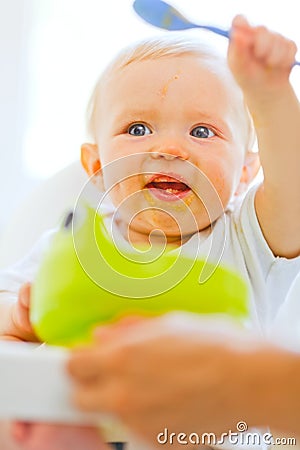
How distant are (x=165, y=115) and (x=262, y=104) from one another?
147 mm

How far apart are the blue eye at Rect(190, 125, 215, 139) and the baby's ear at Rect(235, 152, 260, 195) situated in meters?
0.11

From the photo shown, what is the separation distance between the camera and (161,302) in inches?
18.6

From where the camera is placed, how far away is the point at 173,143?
78cm

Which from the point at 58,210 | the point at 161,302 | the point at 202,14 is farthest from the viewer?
the point at 202,14

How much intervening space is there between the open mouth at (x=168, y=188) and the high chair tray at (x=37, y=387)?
1.33ft

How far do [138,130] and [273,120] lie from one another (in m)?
0.18

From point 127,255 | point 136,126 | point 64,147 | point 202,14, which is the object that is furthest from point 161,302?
point 64,147

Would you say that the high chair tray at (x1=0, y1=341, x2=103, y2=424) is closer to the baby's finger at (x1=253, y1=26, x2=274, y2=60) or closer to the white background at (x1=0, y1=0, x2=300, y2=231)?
the baby's finger at (x1=253, y1=26, x2=274, y2=60)

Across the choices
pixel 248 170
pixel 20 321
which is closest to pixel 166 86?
pixel 248 170

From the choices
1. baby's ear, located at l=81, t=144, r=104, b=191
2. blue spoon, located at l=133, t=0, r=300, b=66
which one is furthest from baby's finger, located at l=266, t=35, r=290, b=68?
baby's ear, located at l=81, t=144, r=104, b=191

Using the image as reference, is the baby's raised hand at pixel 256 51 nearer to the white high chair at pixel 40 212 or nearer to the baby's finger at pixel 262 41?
the baby's finger at pixel 262 41

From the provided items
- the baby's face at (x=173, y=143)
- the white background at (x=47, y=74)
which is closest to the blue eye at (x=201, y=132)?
the baby's face at (x=173, y=143)

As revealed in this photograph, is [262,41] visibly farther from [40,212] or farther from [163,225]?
[40,212]

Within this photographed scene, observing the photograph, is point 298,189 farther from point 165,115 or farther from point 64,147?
point 64,147
